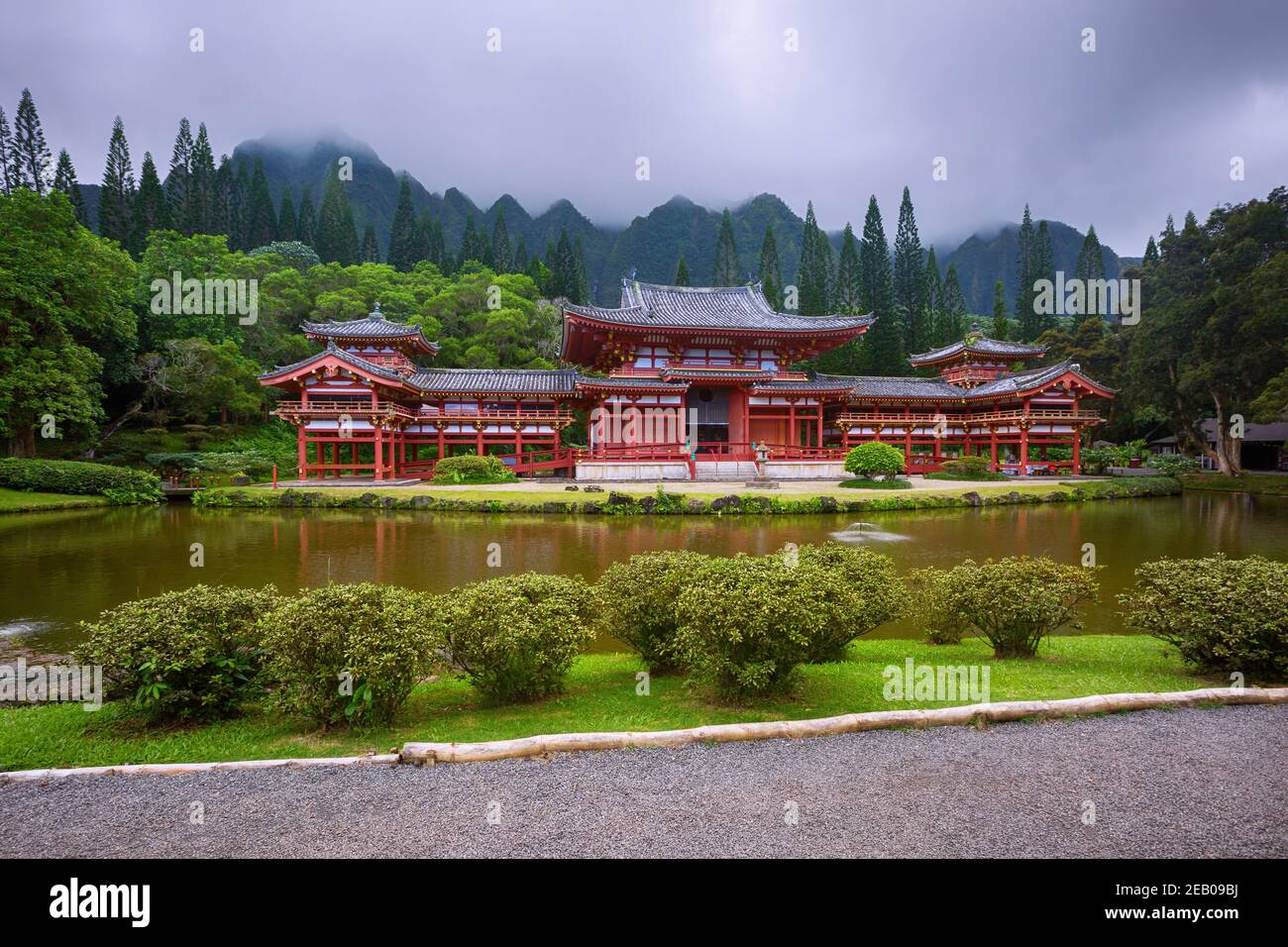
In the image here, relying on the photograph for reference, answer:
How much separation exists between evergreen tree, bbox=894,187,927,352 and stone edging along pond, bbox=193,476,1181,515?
31.1 meters

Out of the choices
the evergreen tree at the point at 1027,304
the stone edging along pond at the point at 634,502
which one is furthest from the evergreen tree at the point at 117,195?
the evergreen tree at the point at 1027,304

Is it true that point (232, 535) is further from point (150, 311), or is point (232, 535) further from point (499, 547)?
point (150, 311)

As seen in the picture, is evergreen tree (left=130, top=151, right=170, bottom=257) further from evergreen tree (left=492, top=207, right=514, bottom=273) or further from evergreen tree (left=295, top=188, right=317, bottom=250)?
evergreen tree (left=492, top=207, right=514, bottom=273)

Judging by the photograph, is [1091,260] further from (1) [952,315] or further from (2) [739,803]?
(2) [739,803]

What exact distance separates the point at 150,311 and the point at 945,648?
142 ft

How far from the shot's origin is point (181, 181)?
60156 millimetres

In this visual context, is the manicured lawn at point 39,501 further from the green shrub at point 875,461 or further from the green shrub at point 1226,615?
the green shrub at point 1226,615

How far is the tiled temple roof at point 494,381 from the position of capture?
3216 centimetres

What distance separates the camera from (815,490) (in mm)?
25750

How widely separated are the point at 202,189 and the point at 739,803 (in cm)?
7356

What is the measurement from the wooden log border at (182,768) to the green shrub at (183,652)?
0.64m

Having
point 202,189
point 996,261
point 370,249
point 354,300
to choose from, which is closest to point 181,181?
point 202,189

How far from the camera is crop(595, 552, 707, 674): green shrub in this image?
21.5 feet

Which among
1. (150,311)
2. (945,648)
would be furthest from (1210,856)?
(150,311)
